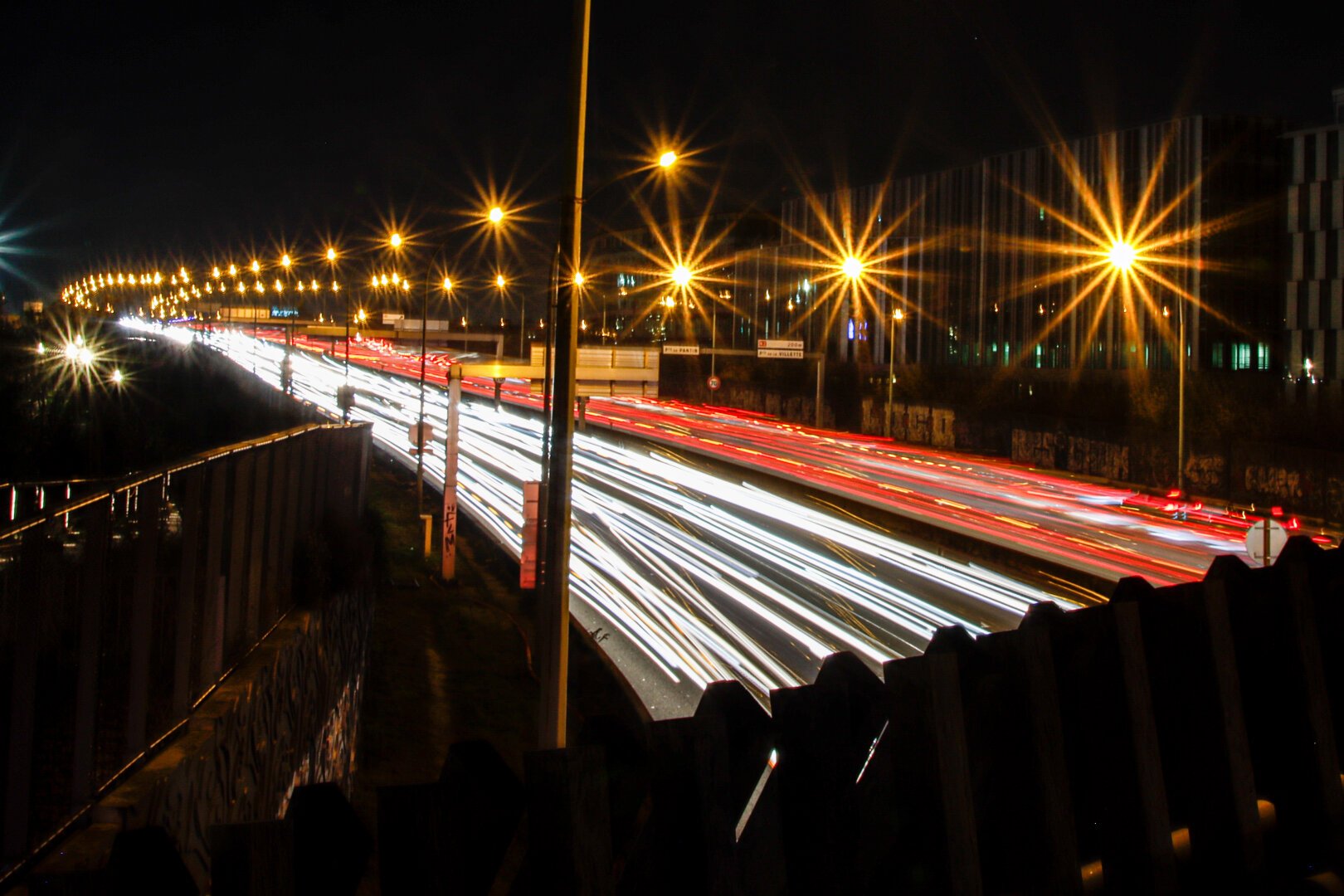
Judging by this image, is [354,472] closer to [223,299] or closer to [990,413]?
[990,413]

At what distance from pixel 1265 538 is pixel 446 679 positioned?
38.1 ft

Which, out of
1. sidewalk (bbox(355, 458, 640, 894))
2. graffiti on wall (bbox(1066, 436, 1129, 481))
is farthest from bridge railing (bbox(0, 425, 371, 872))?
graffiti on wall (bbox(1066, 436, 1129, 481))

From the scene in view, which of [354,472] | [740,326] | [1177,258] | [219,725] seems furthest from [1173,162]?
[219,725]

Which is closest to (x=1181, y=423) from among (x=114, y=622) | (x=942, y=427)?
(x=942, y=427)

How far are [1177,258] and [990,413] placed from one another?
1634cm

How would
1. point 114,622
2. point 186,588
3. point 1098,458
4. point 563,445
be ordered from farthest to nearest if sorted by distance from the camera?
point 1098,458 → point 563,445 → point 186,588 → point 114,622

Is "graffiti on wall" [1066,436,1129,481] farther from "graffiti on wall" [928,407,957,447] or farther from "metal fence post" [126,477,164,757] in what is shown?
"metal fence post" [126,477,164,757]

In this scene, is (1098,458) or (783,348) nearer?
(1098,458)

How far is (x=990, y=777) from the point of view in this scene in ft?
10.2

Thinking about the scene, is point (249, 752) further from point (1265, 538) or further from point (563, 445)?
point (1265, 538)

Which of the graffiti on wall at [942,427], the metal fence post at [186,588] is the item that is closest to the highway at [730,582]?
the metal fence post at [186,588]

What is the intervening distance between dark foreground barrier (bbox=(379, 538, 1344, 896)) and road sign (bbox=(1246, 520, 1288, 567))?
301 inches

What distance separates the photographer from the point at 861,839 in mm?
2803

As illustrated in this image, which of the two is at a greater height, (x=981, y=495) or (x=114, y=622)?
(x=114, y=622)
